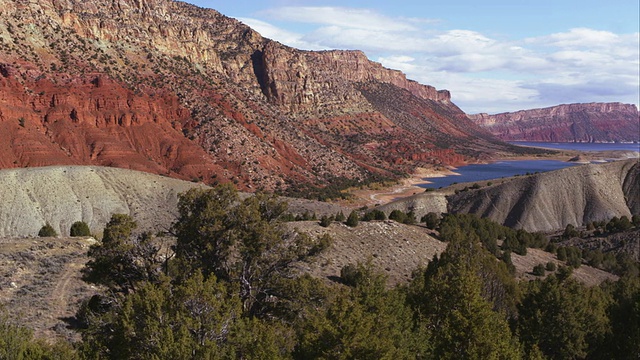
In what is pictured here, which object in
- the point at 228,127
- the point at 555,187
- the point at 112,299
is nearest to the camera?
the point at 112,299

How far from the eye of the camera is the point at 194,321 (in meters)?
14.6

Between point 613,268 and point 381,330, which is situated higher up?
point 381,330

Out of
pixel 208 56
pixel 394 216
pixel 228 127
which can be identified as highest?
pixel 208 56

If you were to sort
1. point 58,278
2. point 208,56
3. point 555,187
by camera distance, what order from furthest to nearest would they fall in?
point 208,56 → point 555,187 → point 58,278

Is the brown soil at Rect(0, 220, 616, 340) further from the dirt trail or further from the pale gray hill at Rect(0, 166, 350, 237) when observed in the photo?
the pale gray hill at Rect(0, 166, 350, 237)

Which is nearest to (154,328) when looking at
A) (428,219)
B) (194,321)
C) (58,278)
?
(194,321)

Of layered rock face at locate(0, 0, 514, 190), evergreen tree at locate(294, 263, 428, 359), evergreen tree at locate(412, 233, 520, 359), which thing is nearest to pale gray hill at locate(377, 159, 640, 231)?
layered rock face at locate(0, 0, 514, 190)

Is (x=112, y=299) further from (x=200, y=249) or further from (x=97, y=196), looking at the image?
(x=97, y=196)

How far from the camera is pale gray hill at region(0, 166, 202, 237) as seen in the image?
5131 cm

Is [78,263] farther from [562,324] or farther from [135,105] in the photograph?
[135,105]

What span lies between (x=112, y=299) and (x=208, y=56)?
391ft

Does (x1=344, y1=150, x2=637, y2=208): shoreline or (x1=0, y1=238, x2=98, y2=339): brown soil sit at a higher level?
(x1=0, y1=238, x2=98, y2=339): brown soil

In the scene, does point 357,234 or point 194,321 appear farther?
point 357,234

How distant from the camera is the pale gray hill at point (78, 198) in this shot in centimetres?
5131
